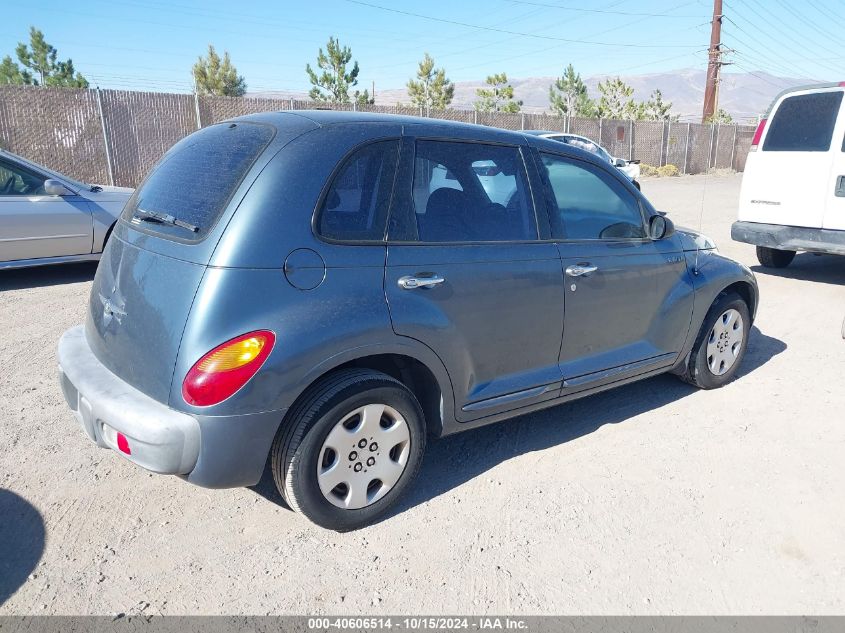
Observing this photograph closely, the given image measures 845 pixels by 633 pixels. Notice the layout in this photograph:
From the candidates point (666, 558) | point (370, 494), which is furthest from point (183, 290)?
point (666, 558)

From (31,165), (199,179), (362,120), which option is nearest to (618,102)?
(31,165)

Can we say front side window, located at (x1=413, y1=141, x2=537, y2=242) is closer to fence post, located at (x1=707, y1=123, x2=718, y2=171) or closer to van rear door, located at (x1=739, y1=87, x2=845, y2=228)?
van rear door, located at (x1=739, y1=87, x2=845, y2=228)

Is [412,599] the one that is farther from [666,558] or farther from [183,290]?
[183,290]

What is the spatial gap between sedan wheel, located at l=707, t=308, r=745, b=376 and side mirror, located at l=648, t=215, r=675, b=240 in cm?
90

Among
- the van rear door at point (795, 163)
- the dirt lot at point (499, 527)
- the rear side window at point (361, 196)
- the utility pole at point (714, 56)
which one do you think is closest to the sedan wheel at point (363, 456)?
the dirt lot at point (499, 527)

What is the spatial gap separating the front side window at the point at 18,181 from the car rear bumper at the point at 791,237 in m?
8.02

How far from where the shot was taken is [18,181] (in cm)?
710

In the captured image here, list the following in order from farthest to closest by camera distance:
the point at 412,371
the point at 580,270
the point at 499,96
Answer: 1. the point at 499,96
2. the point at 580,270
3. the point at 412,371

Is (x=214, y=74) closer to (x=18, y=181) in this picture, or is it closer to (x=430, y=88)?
(x=430, y=88)

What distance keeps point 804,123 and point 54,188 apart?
27.3ft

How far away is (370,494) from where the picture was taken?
3.08 metres

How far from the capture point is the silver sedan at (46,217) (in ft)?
22.8

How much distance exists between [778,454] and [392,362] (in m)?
2.40

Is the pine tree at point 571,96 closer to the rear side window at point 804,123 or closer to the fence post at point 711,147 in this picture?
the fence post at point 711,147
